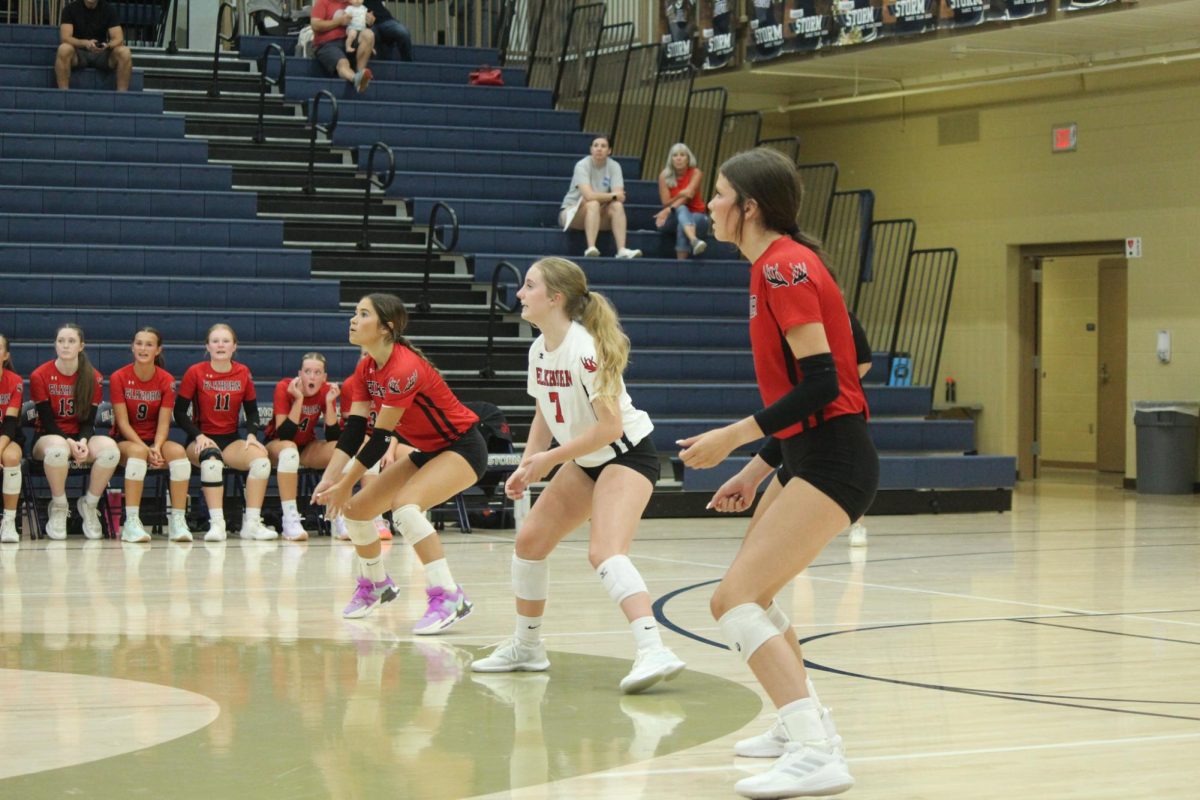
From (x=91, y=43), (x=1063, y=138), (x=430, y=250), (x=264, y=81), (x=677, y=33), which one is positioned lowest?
(x=430, y=250)

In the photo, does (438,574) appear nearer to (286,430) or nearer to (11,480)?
(286,430)

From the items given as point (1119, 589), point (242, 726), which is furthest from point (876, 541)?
point (242, 726)

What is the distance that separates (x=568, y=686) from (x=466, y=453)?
1561mm

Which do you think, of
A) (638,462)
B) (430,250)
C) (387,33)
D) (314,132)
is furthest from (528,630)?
(387,33)

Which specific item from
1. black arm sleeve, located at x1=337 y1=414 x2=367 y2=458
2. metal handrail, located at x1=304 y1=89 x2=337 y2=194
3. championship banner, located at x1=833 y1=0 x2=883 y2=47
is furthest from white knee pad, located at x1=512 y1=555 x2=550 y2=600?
championship banner, located at x1=833 y1=0 x2=883 y2=47

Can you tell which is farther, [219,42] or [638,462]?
[219,42]

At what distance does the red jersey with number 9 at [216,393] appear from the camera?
444 inches

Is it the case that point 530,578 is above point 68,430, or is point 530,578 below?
below

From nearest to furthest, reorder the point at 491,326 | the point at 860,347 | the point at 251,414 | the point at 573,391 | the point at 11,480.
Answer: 1. the point at 860,347
2. the point at 573,391
3. the point at 11,480
4. the point at 251,414
5. the point at 491,326

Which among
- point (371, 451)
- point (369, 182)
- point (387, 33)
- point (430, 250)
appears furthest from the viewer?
point (387, 33)

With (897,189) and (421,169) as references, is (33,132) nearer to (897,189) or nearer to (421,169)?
(421,169)

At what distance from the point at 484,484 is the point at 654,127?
7329 mm

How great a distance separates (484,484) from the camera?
1214cm

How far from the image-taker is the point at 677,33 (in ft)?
57.4
